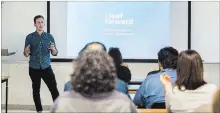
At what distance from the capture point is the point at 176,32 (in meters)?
5.81

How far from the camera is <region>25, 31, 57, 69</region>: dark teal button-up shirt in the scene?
202 inches

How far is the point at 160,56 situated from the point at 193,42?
2427 mm

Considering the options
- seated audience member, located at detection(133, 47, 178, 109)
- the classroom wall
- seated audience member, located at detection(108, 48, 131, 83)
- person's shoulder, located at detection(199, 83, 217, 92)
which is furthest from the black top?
the classroom wall

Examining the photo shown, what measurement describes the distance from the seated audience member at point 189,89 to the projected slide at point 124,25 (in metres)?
3.37

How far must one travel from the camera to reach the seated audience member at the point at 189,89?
2.42m

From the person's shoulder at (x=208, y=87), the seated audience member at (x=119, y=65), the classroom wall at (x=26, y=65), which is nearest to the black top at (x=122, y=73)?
the seated audience member at (x=119, y=65)

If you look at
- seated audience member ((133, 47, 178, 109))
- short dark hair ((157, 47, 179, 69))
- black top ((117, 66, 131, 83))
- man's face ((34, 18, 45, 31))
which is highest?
man's face ((34, 18, 45, 31))

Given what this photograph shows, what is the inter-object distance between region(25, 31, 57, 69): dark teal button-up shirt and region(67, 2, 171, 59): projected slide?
0.77 metres

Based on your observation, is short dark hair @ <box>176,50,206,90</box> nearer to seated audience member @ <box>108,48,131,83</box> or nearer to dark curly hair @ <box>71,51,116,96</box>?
dark curly hair @ <box>71,51,116,96</box>

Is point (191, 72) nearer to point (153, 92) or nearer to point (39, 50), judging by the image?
point (153, 92)

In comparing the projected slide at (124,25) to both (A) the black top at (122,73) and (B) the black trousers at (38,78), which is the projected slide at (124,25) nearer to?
(B) the black trousers at (38,78)

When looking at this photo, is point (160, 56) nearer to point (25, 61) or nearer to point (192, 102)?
point (192, 102)

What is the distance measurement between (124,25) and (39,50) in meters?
1.44

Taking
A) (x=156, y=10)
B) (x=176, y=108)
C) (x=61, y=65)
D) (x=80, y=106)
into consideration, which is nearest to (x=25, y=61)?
(x=61, y=65)
